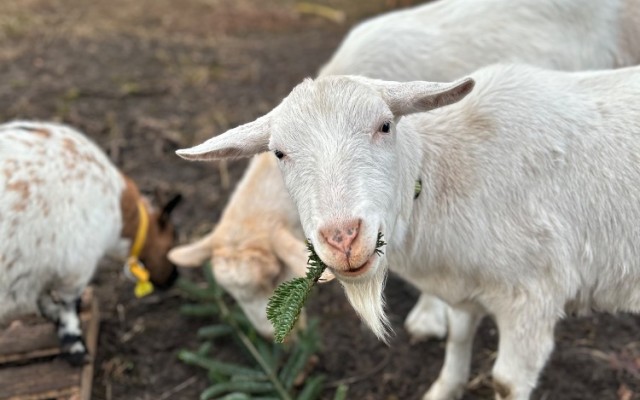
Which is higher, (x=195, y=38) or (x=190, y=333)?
(x=195, y=38)

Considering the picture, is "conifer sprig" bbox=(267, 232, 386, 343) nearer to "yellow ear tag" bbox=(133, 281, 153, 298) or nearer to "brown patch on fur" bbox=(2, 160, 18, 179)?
"brown patch on fur" bbox=(2, 160, 18, 179)

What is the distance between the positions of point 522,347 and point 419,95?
1.17 metres

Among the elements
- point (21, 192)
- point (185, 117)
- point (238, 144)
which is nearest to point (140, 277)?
point (21, 192)

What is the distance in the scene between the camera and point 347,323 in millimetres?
4352

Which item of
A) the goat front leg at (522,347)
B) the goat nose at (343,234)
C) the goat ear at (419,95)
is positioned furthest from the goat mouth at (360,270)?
the goat front leg at (522,347)

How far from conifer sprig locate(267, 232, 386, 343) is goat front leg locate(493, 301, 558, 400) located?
0.92m

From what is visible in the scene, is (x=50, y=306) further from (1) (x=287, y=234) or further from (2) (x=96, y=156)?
(1) (x=287, y=234)

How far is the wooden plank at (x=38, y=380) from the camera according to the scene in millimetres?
3796

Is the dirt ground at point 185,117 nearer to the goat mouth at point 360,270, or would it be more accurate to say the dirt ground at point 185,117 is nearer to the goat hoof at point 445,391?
the goat hoof at point 445,391

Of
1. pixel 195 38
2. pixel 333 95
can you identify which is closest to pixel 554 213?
pixel 333 95

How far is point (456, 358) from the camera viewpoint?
3.65 metres

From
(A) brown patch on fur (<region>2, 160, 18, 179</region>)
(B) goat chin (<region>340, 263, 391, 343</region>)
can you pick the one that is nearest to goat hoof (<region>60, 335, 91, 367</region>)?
(A) brown patch on fur (<region>2, 160, 18, 179</region>)

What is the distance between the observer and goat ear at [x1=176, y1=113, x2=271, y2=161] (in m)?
2.62

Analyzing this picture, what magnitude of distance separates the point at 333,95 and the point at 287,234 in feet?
4.89
